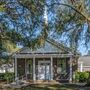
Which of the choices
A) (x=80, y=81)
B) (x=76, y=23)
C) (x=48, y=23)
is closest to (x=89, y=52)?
(x=76, y=23)

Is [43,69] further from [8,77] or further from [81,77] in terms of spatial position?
[81,77]

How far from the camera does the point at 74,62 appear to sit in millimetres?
52406

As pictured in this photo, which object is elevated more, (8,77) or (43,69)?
(43,69)

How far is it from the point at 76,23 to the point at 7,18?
5.31 metres

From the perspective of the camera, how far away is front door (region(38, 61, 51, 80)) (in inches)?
2014

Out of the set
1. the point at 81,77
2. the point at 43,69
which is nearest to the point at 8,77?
the point at 43,69

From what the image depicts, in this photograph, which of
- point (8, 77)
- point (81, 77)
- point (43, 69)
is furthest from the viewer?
point (43, 69)

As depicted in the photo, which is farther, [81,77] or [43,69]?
[43,69]

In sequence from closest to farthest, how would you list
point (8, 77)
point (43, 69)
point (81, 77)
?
1. point (8, 77)
2. point (81, 77)
3. point (43, 69)

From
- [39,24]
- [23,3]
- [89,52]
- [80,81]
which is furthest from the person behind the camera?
[80,81]

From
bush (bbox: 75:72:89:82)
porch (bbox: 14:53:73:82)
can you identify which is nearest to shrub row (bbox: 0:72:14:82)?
porch (bbox: 14:53:73:82)

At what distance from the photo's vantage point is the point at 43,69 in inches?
2031

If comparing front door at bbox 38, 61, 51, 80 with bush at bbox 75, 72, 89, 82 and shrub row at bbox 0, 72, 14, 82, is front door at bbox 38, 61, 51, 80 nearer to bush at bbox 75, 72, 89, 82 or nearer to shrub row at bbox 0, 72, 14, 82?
shrub row at bbox 0, 72, 14, 82

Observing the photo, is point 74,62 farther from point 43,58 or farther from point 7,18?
point 7,18
